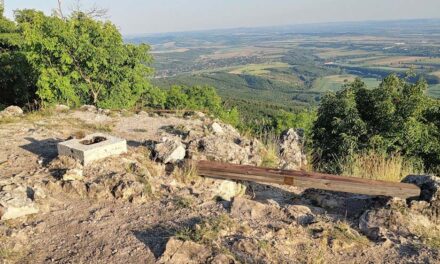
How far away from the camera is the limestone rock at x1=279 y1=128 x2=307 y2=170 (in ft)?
28.6

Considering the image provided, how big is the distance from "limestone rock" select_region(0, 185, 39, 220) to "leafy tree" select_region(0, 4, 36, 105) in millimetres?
13628

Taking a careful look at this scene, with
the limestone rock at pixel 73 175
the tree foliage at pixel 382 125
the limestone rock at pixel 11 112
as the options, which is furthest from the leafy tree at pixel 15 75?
the tree foliage at pixel 382 125

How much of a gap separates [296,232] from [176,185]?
224 cm

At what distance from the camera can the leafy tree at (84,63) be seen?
14125 millimetres

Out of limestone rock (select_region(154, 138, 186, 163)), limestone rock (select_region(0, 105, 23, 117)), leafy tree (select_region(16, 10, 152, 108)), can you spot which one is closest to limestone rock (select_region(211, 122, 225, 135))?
limestone rock (select_region(154, 138, 186, 163))

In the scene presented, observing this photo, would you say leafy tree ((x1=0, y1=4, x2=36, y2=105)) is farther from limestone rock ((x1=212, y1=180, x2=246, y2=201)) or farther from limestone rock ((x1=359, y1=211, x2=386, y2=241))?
limestone rock ((x1=359, y1=211, x2=386, y2=241))

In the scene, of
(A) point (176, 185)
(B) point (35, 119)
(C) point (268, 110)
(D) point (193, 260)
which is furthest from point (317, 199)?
(C) point (268, 110)

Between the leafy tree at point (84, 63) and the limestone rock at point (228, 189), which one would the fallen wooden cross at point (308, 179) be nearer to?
the limestone rock at point (228, 189)

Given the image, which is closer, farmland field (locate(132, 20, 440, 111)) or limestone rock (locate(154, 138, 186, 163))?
limestone rock (locate(154, 138, 186, 163))

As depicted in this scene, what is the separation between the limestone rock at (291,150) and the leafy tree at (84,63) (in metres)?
8.67

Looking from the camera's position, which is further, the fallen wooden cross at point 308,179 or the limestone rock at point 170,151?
the limestone rock at point 170,151

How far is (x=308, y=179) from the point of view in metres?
5.86

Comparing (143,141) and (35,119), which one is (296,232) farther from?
(35,119)

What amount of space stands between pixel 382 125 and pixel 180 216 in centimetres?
903
